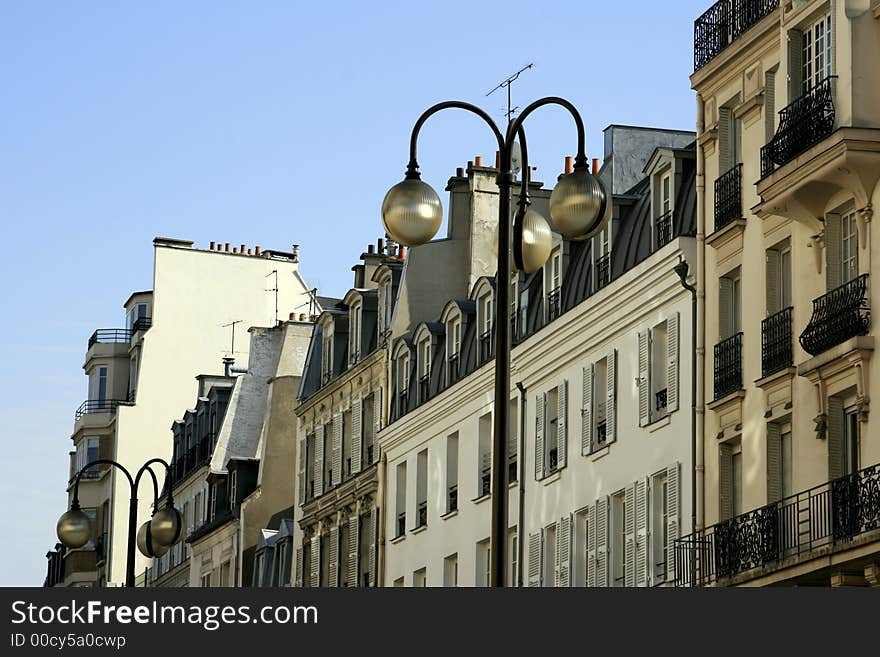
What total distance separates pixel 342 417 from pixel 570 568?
17.4 m

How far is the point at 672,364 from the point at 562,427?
535cm

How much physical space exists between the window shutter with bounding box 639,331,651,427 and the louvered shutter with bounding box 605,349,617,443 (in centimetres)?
124

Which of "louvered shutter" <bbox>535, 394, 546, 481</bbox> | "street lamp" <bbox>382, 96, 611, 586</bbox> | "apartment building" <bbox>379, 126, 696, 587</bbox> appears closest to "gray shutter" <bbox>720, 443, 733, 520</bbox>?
"apartment building" <bbox>379, 126, 696, 587</bbox>

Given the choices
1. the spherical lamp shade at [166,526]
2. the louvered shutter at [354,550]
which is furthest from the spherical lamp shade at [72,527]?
the louvered shutter at [354,550]

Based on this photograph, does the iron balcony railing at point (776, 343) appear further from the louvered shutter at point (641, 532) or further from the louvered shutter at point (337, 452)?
the louvered shutter at point (337, 452)

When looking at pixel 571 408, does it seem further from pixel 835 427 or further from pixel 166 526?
pixel 835 427

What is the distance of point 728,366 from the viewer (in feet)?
117

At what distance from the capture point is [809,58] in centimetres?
3291

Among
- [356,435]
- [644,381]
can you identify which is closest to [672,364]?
[644,381]

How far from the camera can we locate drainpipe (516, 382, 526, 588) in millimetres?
44281

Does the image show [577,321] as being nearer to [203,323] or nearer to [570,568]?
[570,568]

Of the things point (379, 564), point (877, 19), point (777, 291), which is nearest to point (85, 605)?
point (877, 19)

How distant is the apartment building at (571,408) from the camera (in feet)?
125

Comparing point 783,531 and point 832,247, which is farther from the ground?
point 832,247
